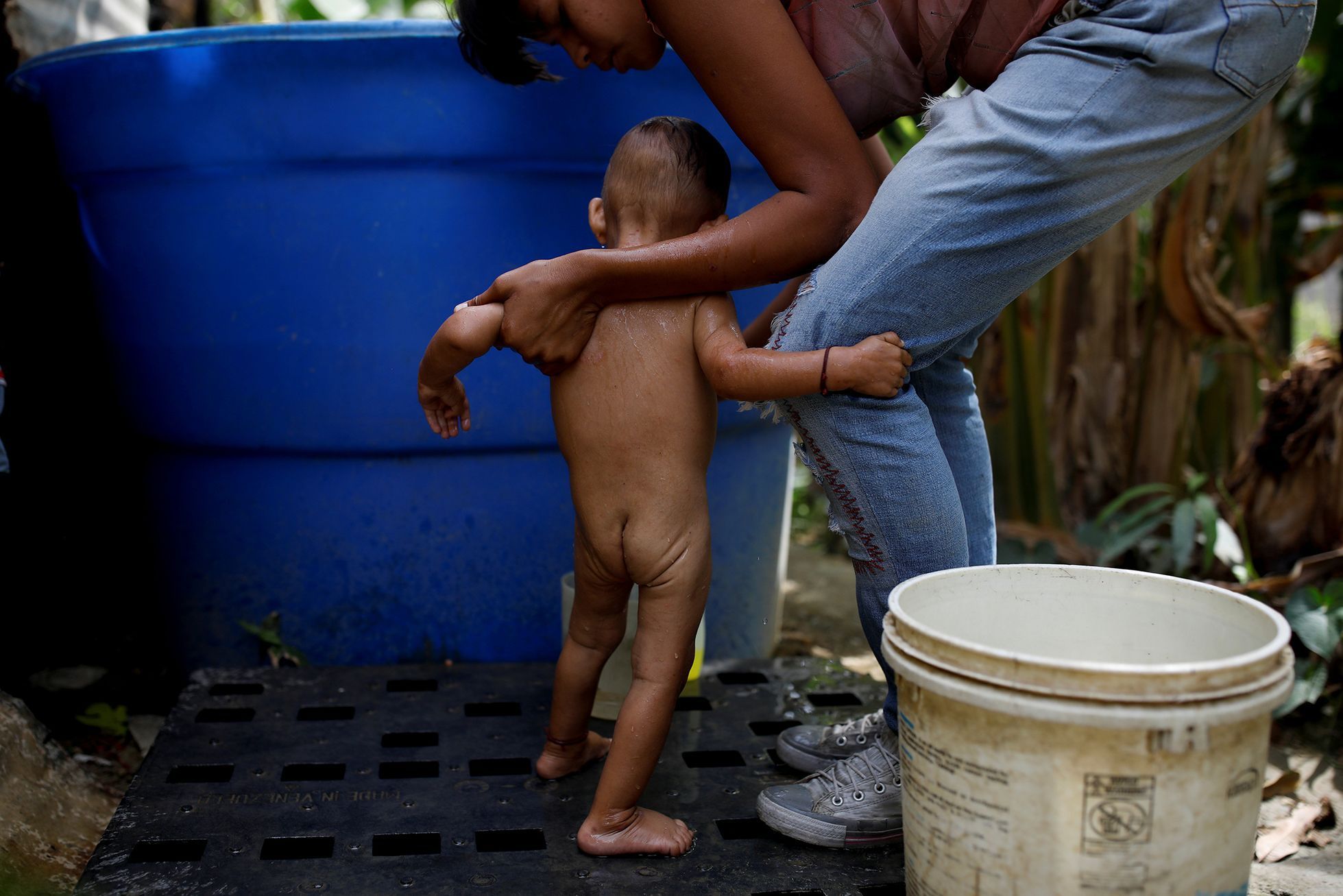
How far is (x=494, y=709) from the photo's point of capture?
1.77m

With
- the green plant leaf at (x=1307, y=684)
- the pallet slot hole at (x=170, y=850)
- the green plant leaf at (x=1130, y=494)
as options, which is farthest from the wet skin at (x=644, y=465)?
the green plant leaf at (x=1130, y=494)

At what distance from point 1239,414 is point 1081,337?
1.77ft

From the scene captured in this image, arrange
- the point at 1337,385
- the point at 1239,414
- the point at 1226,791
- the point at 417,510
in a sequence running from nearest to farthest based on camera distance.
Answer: the point at 1226,791 → the point at 417,510 → the point at 1337,385 → the point at 1239,414

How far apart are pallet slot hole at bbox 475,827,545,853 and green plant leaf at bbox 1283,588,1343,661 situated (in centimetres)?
136

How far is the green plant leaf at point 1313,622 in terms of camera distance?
6.29 feet

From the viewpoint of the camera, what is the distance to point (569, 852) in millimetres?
1323

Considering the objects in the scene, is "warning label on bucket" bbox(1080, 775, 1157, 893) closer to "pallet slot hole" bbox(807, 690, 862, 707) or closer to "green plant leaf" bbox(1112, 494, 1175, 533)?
"pallet slot hole" bbox(807, 690, 862, 707)

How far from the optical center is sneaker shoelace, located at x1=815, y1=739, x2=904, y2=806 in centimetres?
140

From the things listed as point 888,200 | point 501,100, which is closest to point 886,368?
point 888,200

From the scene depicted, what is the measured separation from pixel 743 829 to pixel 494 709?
20.9 inches

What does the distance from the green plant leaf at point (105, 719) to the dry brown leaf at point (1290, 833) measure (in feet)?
5.88

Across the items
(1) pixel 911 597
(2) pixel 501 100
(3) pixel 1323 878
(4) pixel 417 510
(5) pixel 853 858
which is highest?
(2) pixel 501 100

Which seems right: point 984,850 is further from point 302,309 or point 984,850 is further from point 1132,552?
point 1132,552

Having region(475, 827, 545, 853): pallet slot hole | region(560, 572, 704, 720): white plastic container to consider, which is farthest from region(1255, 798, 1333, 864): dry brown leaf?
region(475, 827, 545, 853): pallet slot hole
